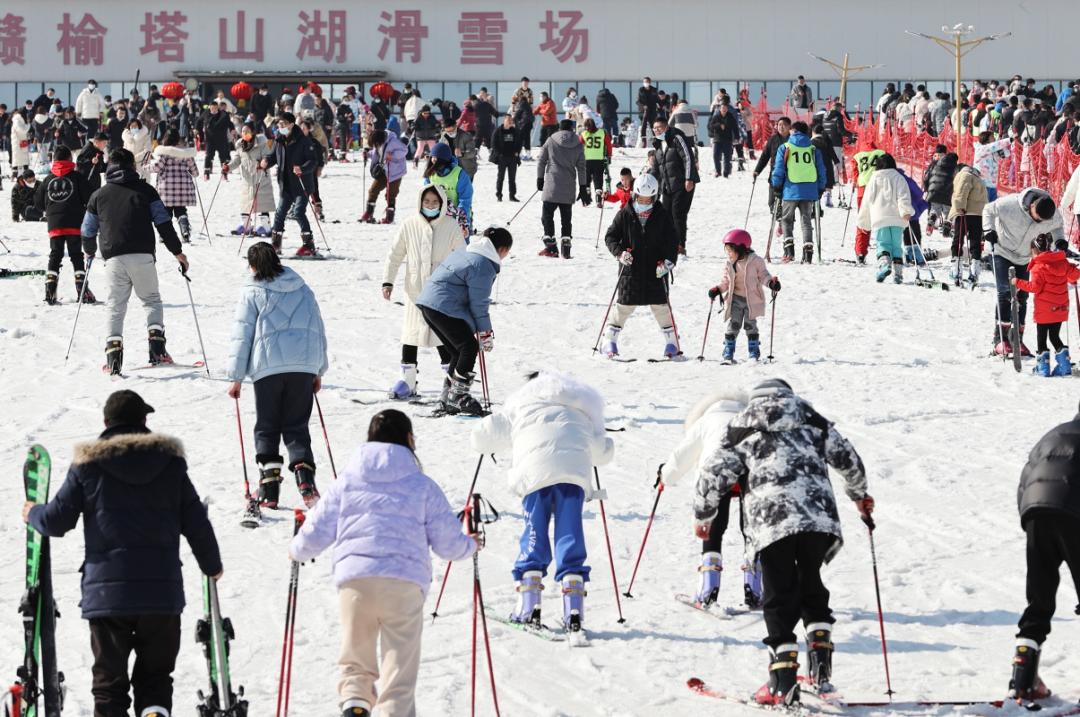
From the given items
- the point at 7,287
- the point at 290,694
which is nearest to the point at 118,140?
the point at 7,287

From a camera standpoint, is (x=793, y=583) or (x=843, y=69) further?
(x=843, y=69)

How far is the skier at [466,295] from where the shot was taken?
30.7 feet

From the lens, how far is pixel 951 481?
8.96 metres

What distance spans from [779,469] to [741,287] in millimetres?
6272

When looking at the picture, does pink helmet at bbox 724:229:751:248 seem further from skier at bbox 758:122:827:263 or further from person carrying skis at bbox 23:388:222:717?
person carrying skis at bbox 23:388:222:717

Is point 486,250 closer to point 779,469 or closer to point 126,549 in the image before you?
point 779,469

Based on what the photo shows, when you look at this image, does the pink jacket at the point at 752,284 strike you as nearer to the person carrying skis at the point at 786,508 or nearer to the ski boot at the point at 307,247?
the person carrying skis at the point at 786,508

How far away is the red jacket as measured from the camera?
37.8 feet

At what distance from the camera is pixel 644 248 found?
38.4ft

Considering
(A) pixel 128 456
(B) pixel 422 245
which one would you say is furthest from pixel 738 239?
(A) pixel 128 456

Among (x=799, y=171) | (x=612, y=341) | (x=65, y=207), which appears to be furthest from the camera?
(x=799, y=171)

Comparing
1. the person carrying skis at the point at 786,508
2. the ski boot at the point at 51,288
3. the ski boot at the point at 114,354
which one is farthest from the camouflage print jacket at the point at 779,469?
the ski boot at the point at 51,288

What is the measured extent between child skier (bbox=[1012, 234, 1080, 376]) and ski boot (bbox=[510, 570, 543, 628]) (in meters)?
6.26

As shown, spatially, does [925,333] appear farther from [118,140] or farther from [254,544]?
[118,140]
